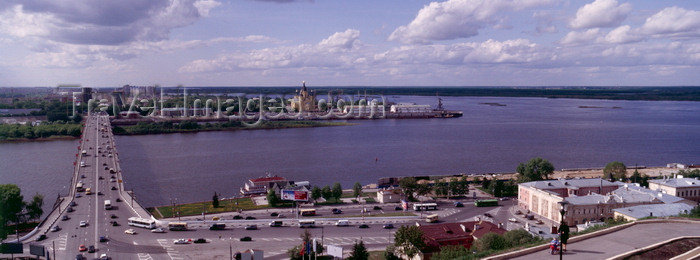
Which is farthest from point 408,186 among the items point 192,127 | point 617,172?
point 192,127

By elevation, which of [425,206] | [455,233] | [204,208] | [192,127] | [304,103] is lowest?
[204,208]

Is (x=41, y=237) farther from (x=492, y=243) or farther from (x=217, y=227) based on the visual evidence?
(x=492, y=243)

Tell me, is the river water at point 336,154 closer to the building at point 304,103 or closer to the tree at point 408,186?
the tree at point 408,186

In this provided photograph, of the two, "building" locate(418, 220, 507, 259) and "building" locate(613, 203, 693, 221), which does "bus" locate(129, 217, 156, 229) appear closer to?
"building" locate(418, 220, 507, 259)

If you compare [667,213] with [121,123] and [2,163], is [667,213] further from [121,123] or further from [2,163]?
[121,123]

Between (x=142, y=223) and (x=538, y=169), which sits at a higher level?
(x=538, y=169)

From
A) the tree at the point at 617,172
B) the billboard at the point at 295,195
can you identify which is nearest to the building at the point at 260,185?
the billboard at the point at 295,195
